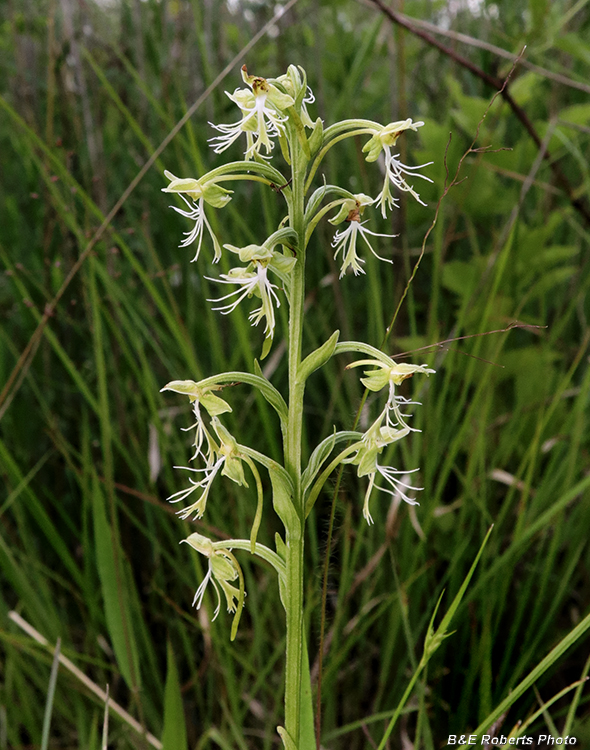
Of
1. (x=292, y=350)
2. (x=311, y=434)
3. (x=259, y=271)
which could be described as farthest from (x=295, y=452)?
(x=311, y=434)

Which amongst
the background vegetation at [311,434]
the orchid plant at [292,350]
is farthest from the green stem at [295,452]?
the background vegetation at [311,434]

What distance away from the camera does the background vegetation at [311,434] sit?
5.57 feet

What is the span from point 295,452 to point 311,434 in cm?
139

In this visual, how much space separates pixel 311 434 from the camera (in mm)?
2410

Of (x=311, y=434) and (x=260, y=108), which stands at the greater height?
(x=260, y=108)

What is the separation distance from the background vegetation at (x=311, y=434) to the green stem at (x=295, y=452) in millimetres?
229

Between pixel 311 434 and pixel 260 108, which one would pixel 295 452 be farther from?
pixel 311 434

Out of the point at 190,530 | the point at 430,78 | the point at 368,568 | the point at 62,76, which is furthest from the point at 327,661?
the point at 430,78

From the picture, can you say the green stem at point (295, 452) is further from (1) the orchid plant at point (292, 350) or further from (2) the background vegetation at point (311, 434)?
(2) the background vegetation at point (311, 434)

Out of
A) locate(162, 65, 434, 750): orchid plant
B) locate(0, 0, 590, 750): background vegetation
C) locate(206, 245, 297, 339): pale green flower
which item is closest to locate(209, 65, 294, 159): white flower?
locate(162, 65, 434, 750): orchid plant

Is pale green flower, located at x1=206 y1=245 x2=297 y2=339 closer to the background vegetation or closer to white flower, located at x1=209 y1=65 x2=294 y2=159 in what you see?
white flower, located at x1=209 y1=65 x2=294 y2=159

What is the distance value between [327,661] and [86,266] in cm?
125

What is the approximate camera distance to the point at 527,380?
7.13 ft

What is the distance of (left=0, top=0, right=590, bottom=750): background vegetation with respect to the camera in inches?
66.9
